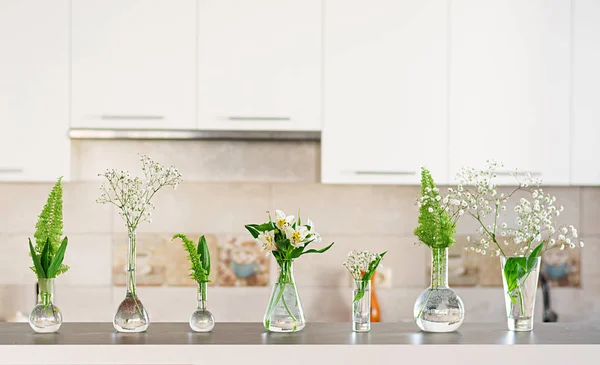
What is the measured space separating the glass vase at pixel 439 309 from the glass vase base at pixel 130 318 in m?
0.62

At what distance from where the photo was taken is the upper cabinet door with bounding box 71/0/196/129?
9.03ft

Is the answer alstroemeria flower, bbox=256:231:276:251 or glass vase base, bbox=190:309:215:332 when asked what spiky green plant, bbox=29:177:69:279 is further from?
alstroemeria flower, bbox=256:231:276:251

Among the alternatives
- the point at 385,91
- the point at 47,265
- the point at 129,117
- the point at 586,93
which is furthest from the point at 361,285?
the point at 586,93

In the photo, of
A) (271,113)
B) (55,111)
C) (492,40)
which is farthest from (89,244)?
(492,40)

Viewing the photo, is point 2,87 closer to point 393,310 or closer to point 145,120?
point 145,120

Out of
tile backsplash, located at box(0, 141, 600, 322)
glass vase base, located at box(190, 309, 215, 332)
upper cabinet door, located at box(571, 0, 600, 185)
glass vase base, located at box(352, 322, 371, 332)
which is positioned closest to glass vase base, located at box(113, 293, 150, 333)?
glass vase base, located at box(190, 309, 215, 332)

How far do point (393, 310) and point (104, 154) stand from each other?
1.43 metres

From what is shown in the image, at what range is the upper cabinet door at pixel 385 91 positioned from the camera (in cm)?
278

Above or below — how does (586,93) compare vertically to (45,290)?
above

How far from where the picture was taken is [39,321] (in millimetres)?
1552

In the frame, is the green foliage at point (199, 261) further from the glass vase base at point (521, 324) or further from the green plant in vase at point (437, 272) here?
the glass vase base at point (521, 324)

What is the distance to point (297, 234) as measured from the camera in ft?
5.08

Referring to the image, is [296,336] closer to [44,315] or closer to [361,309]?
[361,309]

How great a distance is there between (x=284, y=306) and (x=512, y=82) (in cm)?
164
